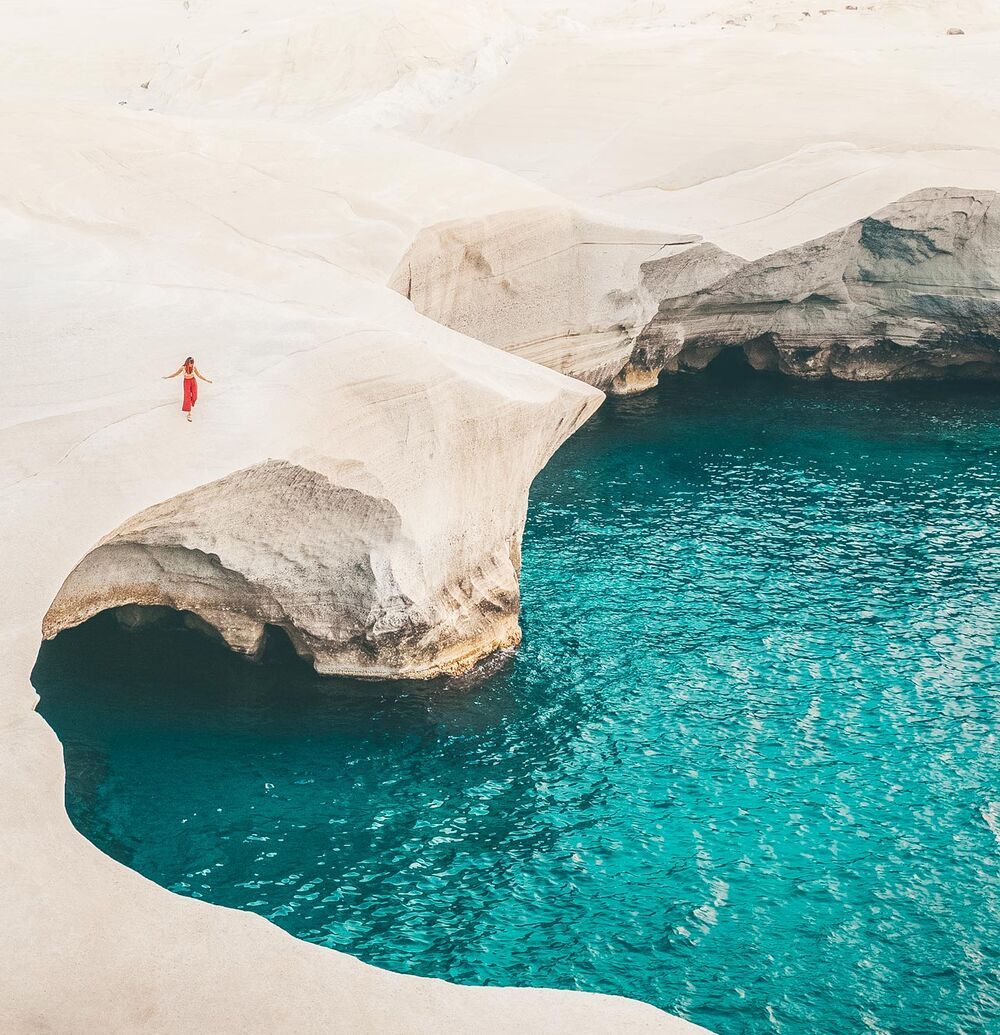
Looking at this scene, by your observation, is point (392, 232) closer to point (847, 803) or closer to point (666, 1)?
point (847, 803)

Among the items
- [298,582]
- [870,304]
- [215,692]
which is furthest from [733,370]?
[215,692]

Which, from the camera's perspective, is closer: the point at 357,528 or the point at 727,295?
the point at 357,528

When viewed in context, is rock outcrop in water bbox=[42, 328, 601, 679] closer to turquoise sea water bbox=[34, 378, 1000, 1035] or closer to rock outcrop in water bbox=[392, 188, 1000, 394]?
turquoise sea water bbox=[34, 378, 1000, 1035]

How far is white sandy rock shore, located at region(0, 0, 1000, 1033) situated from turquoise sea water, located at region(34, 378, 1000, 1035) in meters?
1.96

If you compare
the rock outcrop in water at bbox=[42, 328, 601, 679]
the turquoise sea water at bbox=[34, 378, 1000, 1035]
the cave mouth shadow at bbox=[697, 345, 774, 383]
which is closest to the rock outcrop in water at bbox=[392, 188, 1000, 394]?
the cave mouth shadow at bbox=[697, 345, 774, 383]

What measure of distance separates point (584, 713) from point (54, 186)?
1751cm

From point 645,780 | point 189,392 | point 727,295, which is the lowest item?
point 645,780

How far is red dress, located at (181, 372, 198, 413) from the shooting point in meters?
21.0

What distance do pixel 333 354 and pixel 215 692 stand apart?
6.64 meters

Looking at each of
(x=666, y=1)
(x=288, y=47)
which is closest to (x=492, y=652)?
(x=288, y=47)

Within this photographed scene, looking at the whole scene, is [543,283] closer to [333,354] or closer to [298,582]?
[333,354]

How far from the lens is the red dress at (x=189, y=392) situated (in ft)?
68.7

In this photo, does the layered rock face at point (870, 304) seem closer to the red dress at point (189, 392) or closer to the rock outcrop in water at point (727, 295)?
the rock outcrop in water at point (727, 295)

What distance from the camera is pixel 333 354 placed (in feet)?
75.7
